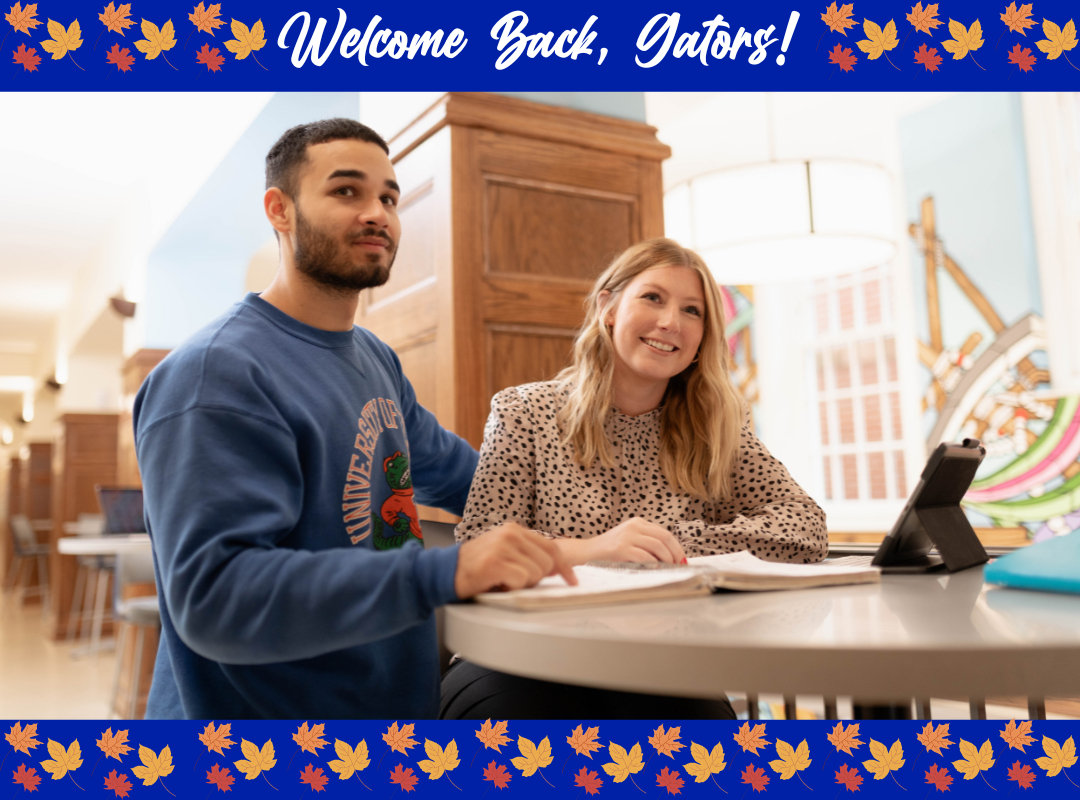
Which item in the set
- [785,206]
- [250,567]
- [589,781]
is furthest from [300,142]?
[785,206]

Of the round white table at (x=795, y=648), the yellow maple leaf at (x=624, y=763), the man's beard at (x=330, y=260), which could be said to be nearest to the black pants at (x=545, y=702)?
the yellow maple leaf at (x=624, y=763)

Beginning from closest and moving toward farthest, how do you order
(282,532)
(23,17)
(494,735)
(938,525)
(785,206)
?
1. (494,735)
2. (282,532)
3. (938,525)
4. (23,17)
5. (785,206)

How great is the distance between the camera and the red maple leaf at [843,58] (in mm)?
1741

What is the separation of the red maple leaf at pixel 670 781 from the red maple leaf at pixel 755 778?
75 mm

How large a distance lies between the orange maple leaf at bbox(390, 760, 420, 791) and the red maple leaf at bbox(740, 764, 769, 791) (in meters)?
0.40

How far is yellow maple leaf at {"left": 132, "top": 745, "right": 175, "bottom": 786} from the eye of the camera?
1081 mm

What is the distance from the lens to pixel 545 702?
4.50 ft

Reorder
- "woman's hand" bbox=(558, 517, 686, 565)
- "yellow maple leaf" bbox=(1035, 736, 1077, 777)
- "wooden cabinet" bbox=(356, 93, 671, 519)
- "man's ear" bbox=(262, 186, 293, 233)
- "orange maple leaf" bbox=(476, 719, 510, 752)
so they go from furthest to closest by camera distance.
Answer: "wooden cabinet" bbox=(356, 93, 671, 519)
"man's ear" bbox=(262, 186, 293, 233)
"woman's hand" bbox=(558, 517, 686, 565)
"orange maple leaf" bbox=(476, 719, 510, 752)
"yellow maple leaf" bbox=(1035, 736, 1077, 777)

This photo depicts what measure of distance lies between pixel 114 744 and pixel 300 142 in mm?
980

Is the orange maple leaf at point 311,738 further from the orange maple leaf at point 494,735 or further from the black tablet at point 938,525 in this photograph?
the black tablet at point 938,525

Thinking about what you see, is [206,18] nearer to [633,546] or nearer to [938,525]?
[633,546]

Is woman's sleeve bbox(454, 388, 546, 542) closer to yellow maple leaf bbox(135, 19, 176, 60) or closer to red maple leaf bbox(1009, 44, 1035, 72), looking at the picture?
yellow maple leaf bbox(135, 19, 176, 60)

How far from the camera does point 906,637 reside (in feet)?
2.51

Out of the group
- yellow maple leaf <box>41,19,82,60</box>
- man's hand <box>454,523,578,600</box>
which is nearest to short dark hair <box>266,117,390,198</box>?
yellow maple leaf <box>41,19,82,60</box>
